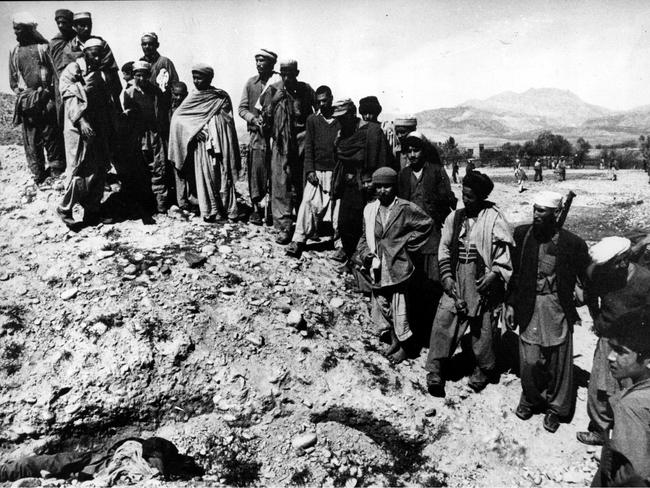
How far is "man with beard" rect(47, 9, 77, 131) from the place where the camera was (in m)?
5.47

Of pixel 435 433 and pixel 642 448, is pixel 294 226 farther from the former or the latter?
pixel 642 448

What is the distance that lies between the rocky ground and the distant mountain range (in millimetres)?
68676

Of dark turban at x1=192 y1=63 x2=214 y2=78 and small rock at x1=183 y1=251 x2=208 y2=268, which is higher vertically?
dark turban at x1=192 y1=63 x2=214 y2=78

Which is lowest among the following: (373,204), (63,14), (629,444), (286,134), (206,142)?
(629,444)

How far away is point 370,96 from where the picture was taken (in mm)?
4789

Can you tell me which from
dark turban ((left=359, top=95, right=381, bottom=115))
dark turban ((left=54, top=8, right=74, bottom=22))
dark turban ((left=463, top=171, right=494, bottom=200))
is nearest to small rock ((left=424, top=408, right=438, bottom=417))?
dark turban ((left=463, top=171, right=494, bottom=200))

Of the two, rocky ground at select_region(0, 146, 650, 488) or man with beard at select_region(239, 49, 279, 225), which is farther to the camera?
man with beard at select_region(239, 49, 279, 225)

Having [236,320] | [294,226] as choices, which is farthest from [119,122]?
[236,320]

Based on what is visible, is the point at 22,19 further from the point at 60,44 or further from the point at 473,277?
the point at 473,277

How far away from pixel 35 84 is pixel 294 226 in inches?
166

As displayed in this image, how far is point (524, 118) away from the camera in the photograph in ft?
309

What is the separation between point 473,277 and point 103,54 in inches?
193

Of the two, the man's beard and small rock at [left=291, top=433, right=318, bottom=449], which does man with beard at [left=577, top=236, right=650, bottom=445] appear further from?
small rock at [left=291, top=433, right=318, bottom=449]

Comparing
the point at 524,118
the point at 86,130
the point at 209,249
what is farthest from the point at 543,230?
the point at 524,118
